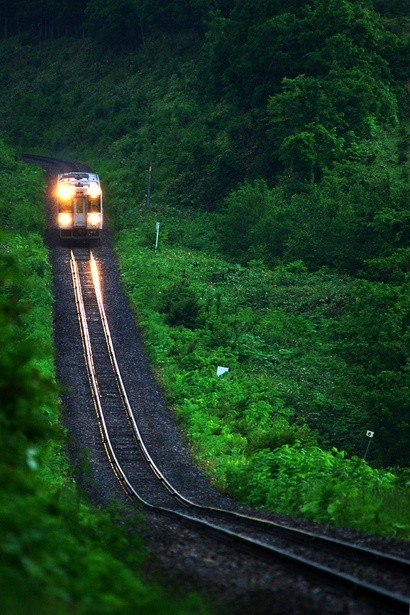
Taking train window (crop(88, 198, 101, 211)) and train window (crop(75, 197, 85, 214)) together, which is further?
train window (crop(88, 198, 101, 211))

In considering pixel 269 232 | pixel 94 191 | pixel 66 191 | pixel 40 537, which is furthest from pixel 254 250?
pixel 40 537

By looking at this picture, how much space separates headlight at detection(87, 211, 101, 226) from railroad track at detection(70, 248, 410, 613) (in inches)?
83.8

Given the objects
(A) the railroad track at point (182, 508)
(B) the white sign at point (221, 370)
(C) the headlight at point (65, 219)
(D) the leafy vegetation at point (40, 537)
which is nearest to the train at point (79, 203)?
(C) the headlight at point (65, 219)

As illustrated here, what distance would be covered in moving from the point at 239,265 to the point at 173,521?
94.8ft

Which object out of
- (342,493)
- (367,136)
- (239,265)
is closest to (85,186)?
(239,265)

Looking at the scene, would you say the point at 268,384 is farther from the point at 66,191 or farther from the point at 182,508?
the point at 66,191

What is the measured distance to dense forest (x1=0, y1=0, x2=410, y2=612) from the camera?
832 inches

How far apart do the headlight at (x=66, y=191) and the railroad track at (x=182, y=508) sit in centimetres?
313

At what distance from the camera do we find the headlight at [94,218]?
155ft

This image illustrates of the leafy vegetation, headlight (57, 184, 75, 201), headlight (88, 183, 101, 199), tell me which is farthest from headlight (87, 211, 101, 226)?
the leafy vegetation

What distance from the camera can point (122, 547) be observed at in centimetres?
1360

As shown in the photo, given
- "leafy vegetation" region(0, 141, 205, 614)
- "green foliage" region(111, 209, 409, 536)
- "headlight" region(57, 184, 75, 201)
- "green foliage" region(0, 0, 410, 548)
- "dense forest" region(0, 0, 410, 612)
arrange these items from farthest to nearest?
"headlight" region(57, 184, 75, 201) < "green foliage" region(0, 0, 410, 548) < "green foliage" region(111, 209, 409, 536) < "dense forest" region(0, 0, 410, 612) < "leafy vegetation" region(0, 141, 205, 614)

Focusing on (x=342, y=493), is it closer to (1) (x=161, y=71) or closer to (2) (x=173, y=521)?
(2) (x=173, y=521)

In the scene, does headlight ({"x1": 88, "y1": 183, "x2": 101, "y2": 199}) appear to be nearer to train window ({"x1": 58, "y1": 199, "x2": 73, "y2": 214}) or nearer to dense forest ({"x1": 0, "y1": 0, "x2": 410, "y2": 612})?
train window ({"x1": 58, "y1": 199, "x2": 73, "y2": 214})
